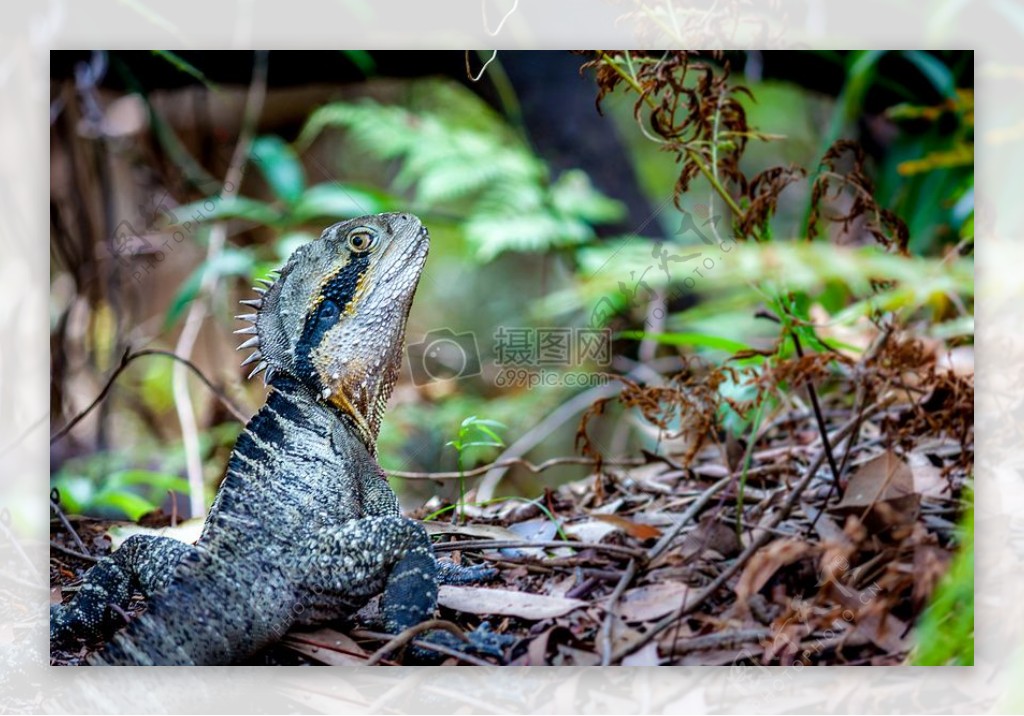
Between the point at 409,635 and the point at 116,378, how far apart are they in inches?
53.0

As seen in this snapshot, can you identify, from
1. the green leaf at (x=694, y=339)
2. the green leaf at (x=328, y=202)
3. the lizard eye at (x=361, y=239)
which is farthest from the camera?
the green leaf at (x=328, y=202)

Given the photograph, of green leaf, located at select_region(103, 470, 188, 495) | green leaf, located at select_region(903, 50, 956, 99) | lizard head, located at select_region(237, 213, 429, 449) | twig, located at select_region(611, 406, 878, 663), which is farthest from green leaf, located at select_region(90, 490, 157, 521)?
green leaf, located at select_region(903, 50, 956, 99)

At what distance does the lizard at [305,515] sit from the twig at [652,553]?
0.30 m

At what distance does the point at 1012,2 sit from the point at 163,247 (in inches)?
115

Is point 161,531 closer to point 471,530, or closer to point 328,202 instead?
point 471,530

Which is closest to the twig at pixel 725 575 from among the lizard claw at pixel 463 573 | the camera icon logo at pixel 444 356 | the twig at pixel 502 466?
the lizard claw at pixel 463 573

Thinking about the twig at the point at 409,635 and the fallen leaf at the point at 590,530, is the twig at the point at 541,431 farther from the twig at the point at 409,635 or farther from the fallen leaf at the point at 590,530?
the twig at the point at 409,635

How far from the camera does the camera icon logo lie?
311 centimetres

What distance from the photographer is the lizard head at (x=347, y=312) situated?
9.27 ft

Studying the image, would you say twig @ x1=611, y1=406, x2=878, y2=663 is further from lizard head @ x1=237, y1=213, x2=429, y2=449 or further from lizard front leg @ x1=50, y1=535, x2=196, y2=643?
lizard front leg @ x1=50, y1=535, x2=196, y2=643

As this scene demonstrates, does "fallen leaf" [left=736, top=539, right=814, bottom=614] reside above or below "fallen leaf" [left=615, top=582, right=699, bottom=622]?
above

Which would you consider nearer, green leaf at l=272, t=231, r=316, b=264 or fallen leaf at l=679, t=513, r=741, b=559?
fallen leaf at l=679, t=513, r=741, b=559

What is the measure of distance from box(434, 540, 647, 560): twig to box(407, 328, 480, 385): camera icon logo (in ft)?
1.75

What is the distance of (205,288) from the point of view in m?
3.28
